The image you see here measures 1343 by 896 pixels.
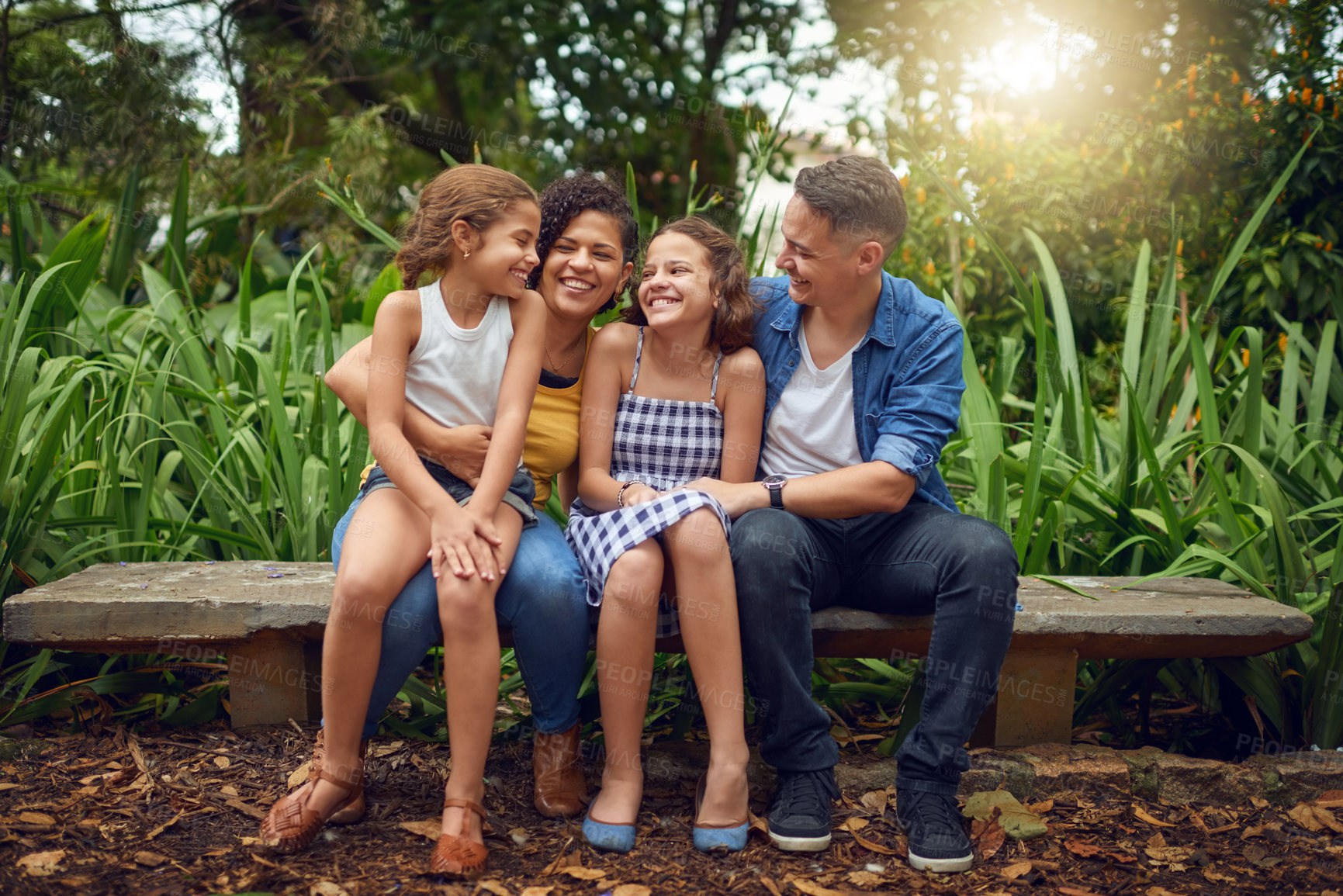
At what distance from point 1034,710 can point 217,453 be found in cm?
208

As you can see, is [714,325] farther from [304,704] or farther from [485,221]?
[304,704]

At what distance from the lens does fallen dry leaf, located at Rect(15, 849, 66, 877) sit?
149cm

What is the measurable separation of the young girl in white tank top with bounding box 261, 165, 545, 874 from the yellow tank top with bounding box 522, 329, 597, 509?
0.09 metres

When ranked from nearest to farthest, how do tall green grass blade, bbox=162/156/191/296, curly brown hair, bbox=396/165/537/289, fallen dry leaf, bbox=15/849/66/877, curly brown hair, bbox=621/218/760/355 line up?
fallen dry leaf, bbox=15/849/66/877, curly brown hair, bbox=396/165/537/289, curly brown hair, bbox=621/218/760/355, tall green grass blade, bbox=162/156/191/296

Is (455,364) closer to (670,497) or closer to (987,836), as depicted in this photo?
(670,497)

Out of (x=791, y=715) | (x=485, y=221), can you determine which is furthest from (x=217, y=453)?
(x=791, y=715)

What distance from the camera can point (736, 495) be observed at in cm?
181

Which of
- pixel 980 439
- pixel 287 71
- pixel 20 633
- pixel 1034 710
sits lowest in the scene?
pixel 1034 710

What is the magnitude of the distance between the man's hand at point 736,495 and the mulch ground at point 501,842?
57cm

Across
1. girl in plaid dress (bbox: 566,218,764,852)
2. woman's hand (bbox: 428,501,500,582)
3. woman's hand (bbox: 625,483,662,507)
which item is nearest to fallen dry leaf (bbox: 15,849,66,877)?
woman's hand (bbox: 428,501,500,582)

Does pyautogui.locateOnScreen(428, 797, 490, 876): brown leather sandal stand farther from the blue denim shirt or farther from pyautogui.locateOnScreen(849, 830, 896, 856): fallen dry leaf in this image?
the blue denim shirt

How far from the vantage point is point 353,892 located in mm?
1449

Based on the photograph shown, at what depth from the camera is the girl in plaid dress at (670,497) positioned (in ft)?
5.39

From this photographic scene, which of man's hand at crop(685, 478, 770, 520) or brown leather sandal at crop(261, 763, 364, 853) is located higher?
man's hand at crop(685, 478, 770, 520)
